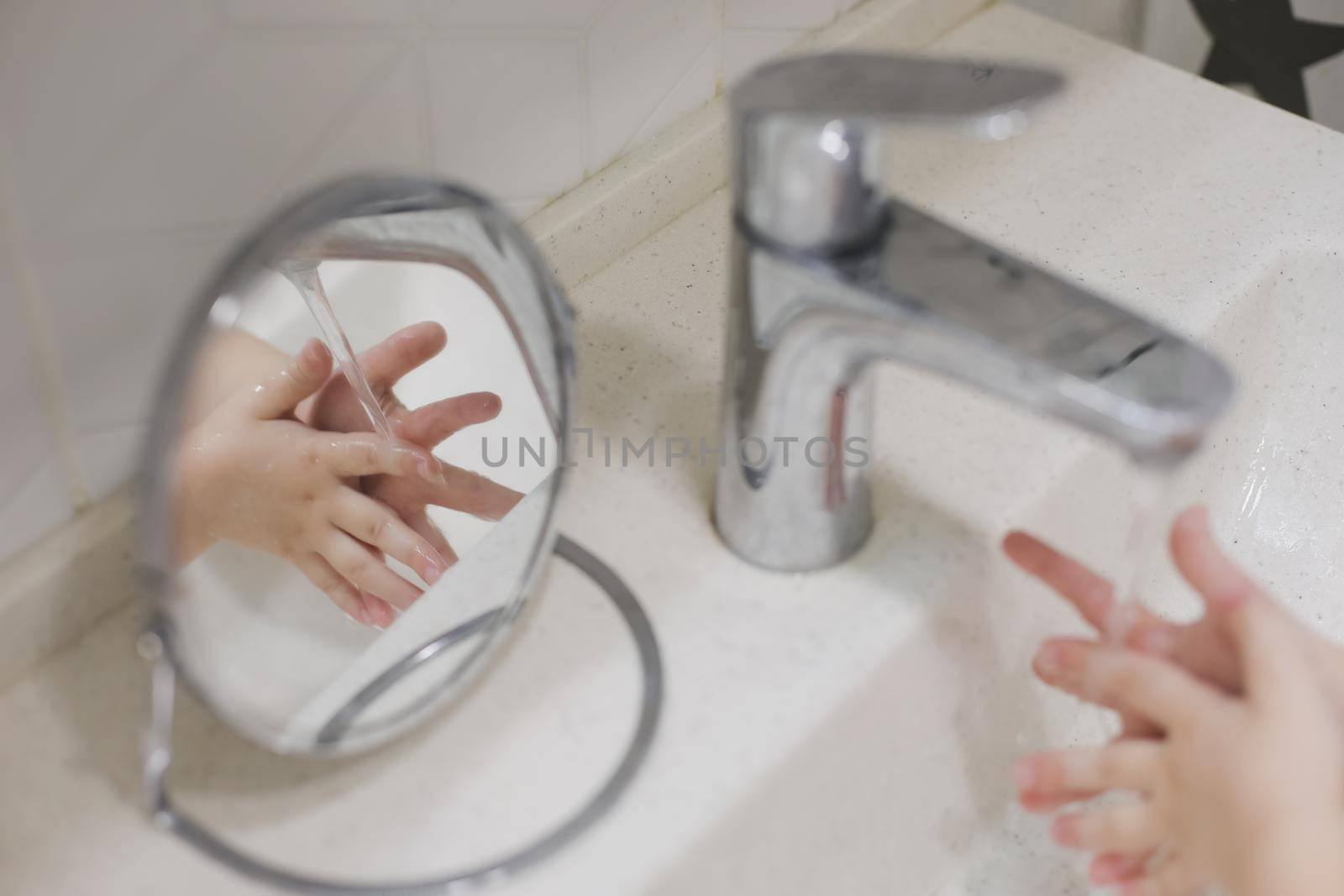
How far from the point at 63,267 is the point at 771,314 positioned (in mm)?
220

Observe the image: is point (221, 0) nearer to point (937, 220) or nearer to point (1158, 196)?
point (937, 220)

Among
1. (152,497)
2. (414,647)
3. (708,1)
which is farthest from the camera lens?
(708,1)

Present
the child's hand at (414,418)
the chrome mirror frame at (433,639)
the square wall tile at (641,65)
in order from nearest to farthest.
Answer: the chrome mirror frame at (433,639)
the child's hand at (414,418)
the square wall tile at (641,65)

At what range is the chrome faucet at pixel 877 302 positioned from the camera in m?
0.34

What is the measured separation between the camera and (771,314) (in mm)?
406

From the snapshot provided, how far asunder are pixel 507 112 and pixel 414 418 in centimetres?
14

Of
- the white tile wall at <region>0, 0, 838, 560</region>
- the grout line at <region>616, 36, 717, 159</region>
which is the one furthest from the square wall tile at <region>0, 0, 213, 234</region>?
the grout line at <region>616, 36, 717, 159</region>

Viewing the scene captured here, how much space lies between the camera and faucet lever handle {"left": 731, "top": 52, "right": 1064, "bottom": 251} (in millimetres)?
339

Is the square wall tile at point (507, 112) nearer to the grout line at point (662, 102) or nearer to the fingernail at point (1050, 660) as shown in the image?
the grout line at point (662, 102)

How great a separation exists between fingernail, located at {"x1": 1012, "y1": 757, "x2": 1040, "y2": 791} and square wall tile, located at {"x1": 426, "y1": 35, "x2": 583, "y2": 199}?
0.30 metres

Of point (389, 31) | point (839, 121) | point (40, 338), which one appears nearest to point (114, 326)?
point (40, 338)

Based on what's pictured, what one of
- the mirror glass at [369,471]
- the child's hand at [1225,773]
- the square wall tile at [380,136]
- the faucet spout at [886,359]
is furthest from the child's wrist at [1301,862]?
the square wall tile at [380,136]

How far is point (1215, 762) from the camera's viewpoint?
39 centimetres

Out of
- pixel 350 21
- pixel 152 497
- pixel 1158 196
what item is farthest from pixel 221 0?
pixel 1158 196
